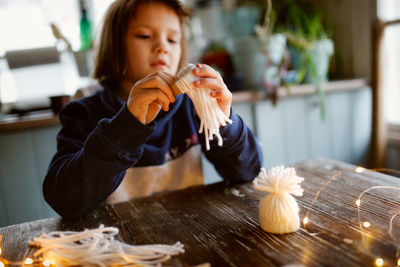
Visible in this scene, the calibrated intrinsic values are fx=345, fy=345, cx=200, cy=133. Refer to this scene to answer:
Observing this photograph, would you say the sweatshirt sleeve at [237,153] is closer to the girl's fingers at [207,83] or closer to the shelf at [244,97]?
the girl's fingers at [207,83]

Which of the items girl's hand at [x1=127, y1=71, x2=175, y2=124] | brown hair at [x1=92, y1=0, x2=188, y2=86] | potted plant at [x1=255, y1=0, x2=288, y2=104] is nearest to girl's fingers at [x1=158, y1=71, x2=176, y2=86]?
girl's hand at [x1=127, y1=71, x2=175, y2=124]

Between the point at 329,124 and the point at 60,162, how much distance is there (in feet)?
5.19

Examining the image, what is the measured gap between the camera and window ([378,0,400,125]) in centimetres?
188

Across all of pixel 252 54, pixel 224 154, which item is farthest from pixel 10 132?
pixel 252 54

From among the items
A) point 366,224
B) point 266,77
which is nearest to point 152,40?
point 366,224

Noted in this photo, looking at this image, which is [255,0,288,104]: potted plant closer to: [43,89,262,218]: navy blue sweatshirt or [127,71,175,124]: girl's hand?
[43,89,262,218]: navy blue sweatshirt

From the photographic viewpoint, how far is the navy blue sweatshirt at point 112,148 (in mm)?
813

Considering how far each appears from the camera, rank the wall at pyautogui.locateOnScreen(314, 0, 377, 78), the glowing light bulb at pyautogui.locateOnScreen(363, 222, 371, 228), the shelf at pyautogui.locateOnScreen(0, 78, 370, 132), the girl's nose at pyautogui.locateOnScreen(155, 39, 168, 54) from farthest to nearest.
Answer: the wall at pyautogui.locateOnScreen(314, 0, 377, 78) < the shelf at pyautogui.locateOnScreen(0, 78, 370, 132) < the girl's nose at pyautogui.locateOnScreen(155, 39, 168, 54) < the glowing light bulb at pyautogui.locateOnScreen(363, 222, 371, 228)

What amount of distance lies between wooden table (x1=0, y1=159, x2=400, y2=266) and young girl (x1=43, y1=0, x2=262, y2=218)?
0.25 ft

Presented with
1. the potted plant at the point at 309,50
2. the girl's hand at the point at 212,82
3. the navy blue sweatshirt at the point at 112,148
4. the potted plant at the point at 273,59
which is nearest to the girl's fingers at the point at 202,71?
the girl's hand at the point at 212,82

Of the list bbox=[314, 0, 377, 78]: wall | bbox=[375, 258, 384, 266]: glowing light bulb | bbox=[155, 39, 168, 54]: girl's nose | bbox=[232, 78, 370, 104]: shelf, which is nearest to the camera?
bbox=[375, 258, 384, 266]: glowing light bulb

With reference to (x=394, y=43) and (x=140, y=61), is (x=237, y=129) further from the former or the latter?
(x=394, y=43)

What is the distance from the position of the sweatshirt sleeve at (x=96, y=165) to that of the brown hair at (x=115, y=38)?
36cm

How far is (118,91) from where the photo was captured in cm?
124
